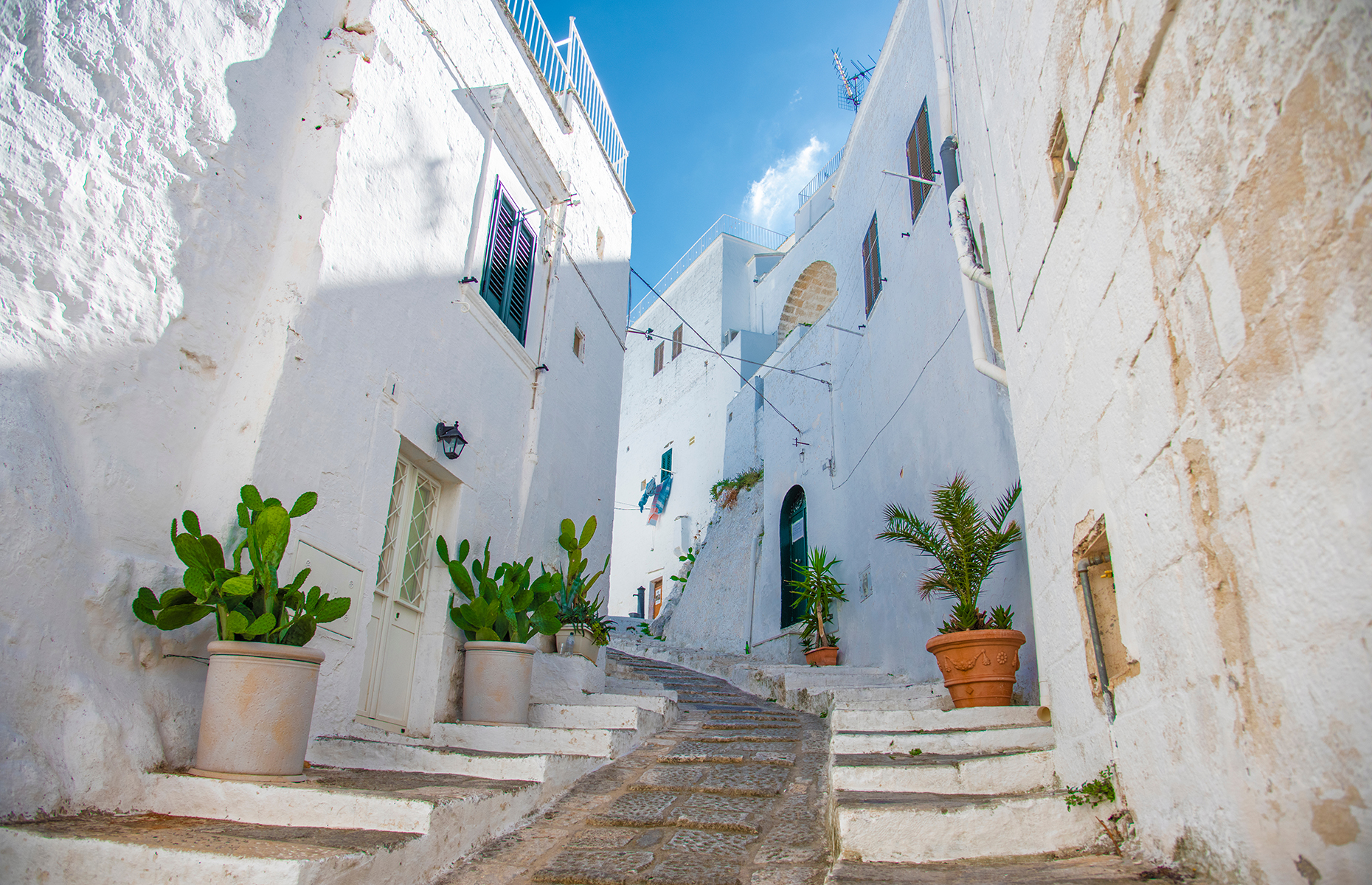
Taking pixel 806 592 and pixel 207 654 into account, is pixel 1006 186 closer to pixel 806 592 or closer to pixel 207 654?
pixel 207 654

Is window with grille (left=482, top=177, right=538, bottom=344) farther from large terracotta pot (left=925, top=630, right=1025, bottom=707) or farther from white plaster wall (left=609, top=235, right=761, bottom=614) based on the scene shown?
white plaster wall (left=609, top=235, right=761, bottom=614)

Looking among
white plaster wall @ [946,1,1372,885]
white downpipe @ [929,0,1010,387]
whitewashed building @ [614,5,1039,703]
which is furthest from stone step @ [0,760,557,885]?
whitewashed building @ [614,5,1039,703]

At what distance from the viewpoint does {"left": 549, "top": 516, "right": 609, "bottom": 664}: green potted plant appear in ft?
20.4

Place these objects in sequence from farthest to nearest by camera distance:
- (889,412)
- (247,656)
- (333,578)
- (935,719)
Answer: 1. (889,412)
2. (935,719)
3. (333,578)
4. (247,656)

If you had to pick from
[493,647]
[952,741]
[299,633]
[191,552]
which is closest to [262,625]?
[299,633]

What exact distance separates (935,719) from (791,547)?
309 inches

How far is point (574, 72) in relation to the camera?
851cm

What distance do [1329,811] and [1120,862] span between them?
1.03 metres

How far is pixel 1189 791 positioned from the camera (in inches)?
82.0

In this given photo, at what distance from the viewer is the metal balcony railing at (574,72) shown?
24.8 ft

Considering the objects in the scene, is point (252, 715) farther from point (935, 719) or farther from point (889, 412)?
point (889, 412)

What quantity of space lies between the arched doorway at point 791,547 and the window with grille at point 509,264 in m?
6.24

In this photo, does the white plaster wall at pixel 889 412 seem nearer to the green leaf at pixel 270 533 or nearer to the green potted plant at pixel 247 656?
the green potted plant at pixel 247 656

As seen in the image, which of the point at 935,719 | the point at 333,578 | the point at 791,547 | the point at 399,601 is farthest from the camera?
the point at 791,547
